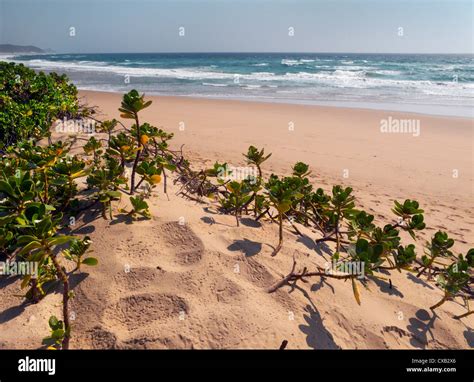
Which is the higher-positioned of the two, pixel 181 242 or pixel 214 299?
pixel 181 242

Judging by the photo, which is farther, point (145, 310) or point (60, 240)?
point (145, 310)

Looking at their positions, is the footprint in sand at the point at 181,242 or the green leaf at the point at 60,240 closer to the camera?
the green leaf at the point at 60,240

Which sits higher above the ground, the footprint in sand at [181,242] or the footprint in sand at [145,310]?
the footprint in sand at [181,242]

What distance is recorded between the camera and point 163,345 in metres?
1.71

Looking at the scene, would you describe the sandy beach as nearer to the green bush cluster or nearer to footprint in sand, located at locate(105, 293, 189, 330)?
footprint in sand, located at locate(105, 293, 189, 330)

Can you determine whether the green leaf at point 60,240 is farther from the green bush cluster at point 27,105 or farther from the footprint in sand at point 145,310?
the green bush cluster at point 27,105

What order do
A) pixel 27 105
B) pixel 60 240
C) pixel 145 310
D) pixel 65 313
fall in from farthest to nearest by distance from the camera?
pixel 27 105 → pixel 145 310 → pixel 65 313 → pixel 60 240

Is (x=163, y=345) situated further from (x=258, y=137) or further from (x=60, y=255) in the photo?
(x=258, y=137)

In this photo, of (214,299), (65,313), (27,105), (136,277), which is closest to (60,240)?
(65,313)

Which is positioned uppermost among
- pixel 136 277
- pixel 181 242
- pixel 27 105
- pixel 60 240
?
pixel 27 105

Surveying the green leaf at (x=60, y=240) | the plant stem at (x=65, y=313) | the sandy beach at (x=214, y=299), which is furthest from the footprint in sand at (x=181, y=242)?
the green leaf at (x=60, y=240)

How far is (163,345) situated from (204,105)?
42.3 feet

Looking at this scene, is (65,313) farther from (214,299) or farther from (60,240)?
(214,299)
